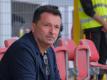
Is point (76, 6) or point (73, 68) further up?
point (76, 6)

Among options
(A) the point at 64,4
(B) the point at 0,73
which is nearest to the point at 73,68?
(A) the point at 64,4

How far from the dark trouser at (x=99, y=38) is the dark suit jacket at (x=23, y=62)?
9.85 ft

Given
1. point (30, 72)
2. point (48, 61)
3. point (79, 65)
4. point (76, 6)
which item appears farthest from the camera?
point (76, 6)

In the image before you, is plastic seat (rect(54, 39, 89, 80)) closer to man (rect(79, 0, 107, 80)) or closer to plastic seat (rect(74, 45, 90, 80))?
plastic seat (rect(74, 45, 90, 80))

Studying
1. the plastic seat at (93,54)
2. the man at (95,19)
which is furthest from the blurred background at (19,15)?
the man at (95,19)

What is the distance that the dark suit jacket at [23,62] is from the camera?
3.18 metres

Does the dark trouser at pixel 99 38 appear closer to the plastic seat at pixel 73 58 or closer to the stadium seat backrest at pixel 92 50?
the stadium seat backrest at pixel 92 50

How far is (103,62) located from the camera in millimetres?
6770

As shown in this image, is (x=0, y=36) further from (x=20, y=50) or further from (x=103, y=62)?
(x=20, y=50)

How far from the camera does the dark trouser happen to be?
20.6 ft

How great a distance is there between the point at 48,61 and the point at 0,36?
499 centimetres

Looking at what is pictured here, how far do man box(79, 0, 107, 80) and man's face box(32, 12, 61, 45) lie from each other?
291cm

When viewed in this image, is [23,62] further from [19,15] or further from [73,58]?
[19,15]

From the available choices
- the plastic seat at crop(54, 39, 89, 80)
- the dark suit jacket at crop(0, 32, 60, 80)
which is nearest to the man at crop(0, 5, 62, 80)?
the dark suit jacket at crop(0, 32, 60, 80)
